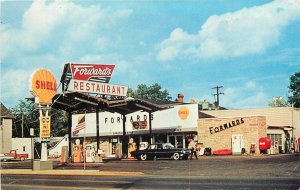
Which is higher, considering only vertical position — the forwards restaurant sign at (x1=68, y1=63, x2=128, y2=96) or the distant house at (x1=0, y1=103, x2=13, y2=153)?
the forwards restaurant sign at (x1=68, y1=63, x2=128, y2=96)

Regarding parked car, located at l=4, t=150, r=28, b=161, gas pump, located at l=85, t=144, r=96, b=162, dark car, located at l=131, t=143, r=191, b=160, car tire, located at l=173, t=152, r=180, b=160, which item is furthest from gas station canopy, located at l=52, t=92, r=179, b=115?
parked car, located at l=4, t=150, r=28, b=161

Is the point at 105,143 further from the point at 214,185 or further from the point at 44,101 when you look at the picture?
the point at 214,185

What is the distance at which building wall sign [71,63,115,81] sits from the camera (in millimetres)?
41875

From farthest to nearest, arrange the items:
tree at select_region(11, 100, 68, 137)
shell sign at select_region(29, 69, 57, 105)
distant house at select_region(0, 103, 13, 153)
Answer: tree at select_region(11, 100, 68, 137) < distant house at select_region(0, 103, 13, 153) < shell sign at select_region(29, 69, 57, 105)

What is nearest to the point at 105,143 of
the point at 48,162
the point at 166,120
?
the point at 166,120

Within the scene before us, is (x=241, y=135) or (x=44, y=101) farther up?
(x=44, y=101)

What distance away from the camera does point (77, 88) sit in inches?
1436

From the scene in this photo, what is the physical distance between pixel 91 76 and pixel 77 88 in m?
6.77

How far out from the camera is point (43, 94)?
98.2ft

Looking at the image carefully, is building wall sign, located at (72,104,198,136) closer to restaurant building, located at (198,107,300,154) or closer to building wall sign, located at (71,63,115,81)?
restaurant building, located at (198,107,300,154)

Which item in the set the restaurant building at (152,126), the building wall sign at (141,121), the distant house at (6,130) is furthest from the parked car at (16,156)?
the building wall sign at (141,121)

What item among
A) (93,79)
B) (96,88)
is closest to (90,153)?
(96,88)

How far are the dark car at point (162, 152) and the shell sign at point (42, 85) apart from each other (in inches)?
407

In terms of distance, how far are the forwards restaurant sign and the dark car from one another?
6225mm
